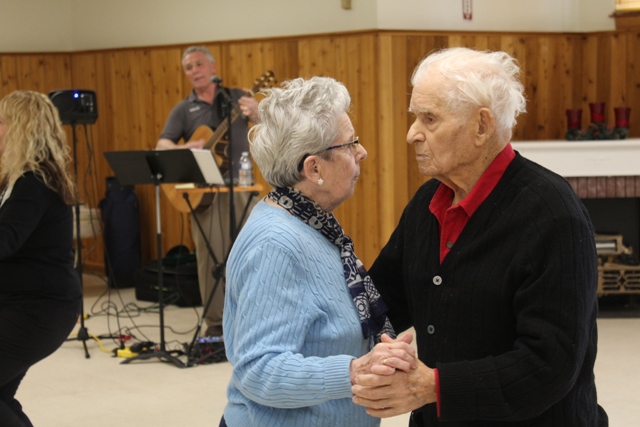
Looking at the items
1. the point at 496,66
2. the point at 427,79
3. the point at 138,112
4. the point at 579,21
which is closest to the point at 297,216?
the point at 427,79

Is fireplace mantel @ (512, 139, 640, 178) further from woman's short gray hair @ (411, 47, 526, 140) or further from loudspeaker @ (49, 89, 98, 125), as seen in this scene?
woman's short gray hair @ (411, 47, 526, 140)

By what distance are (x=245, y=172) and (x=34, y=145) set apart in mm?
1952

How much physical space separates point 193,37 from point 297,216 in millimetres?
5715

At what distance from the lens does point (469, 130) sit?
5.94 ft

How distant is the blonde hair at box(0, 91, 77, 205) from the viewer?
3.32m

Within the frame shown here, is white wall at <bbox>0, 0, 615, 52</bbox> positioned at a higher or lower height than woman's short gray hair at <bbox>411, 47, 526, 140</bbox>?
higher

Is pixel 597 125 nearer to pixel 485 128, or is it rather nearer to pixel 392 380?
pixel 485 128

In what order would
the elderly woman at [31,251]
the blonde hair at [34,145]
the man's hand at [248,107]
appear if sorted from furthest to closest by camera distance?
the man's hand at [248,107], the blonde hair at [34,145], the elderly woman at [31,251]

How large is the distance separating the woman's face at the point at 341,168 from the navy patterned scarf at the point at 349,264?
0.15 feet

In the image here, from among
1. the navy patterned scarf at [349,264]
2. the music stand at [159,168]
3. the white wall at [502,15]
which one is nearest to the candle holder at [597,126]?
the white wall at [502,15]

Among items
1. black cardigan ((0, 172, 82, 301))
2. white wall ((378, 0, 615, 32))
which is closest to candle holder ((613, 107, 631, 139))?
white wall ((378, 0, 615, 32))

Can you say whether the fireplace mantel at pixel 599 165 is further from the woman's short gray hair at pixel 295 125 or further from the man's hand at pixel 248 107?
the woman's short gray hair at pixel 295 125

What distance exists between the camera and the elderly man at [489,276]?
165 cm

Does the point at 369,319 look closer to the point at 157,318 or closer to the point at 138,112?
the point at 157,318
